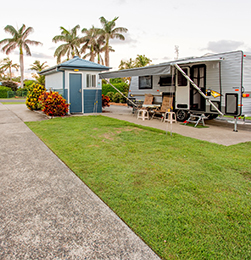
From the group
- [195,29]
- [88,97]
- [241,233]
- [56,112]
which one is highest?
[195,29]

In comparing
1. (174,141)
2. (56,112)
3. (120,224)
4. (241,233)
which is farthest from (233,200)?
(56,112)

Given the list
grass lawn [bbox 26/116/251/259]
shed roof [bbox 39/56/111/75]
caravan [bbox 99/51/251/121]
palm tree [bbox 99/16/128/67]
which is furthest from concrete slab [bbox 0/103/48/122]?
palm tree [bbox 99/16/128/67]

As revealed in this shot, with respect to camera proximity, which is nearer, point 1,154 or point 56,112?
point 1,154

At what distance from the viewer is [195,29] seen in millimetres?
14156

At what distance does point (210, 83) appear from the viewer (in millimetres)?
8695

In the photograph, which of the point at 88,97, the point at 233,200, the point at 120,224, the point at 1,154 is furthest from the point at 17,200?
the point at 88,97

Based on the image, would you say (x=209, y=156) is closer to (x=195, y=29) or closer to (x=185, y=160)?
(x=185, y=160)

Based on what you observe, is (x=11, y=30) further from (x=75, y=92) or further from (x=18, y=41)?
(x=75, y=92)

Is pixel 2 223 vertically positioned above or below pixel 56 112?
below

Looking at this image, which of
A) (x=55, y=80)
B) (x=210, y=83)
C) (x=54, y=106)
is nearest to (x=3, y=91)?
(x=55, y=80)

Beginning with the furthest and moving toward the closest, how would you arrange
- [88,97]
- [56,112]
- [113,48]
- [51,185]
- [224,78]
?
[113,48], [88,97], [56,112], [224,78], [51,185]

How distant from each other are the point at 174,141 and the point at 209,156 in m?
1.46

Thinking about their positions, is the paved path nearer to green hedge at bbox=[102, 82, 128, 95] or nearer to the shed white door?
the shed white door

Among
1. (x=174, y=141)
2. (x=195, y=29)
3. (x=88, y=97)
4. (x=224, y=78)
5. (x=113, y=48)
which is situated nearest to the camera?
(x=174, y=141)
